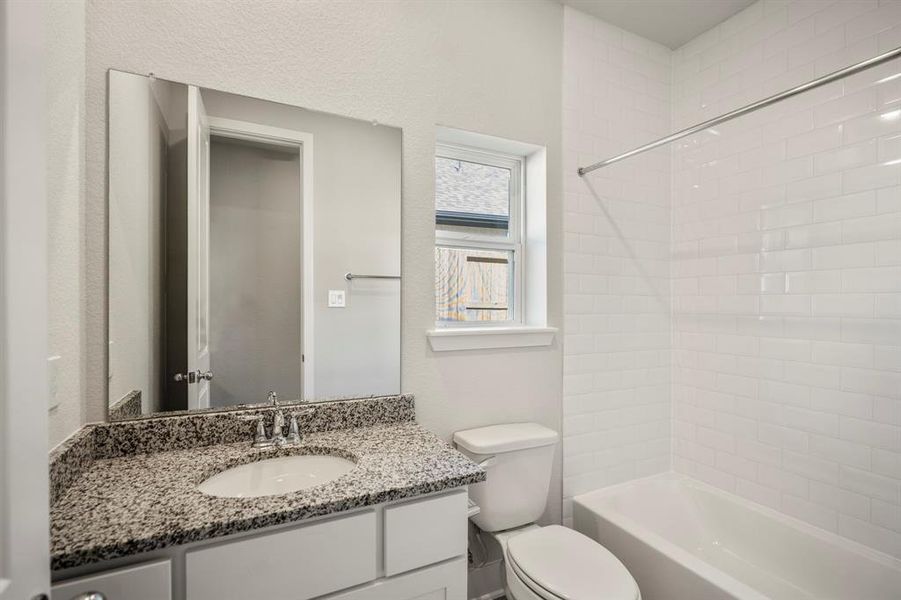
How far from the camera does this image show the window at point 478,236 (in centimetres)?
193

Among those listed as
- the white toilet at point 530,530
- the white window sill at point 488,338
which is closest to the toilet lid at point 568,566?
the white toilet at point 530,530

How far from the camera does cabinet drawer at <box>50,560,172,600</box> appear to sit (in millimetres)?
784

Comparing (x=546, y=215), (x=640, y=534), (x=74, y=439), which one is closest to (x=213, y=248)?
(x=74, y=439)

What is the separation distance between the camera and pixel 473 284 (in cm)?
199

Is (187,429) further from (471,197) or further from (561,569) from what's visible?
(471,197)

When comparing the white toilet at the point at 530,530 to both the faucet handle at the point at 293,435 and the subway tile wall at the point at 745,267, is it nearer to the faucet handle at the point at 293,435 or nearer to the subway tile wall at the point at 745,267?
the subway tile wall at the point at 745,267

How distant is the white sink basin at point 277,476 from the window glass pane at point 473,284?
→ 80 cm

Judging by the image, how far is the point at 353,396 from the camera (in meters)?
1.55

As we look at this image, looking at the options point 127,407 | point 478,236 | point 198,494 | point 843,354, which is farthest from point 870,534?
point 127,407

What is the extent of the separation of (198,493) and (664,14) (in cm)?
268

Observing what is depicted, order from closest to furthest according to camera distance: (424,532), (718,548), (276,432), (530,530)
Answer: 1. (424,532)
2. (276,432)
3. (530,530)
4. (718,548)

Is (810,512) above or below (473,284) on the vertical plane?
below

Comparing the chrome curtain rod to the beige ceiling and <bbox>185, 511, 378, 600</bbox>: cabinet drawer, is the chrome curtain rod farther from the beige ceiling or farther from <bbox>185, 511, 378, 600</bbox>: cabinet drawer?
<bbox>185, 511, 378, 600</bbox>: cabinet drawer

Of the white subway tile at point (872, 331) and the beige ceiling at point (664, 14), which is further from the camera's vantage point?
the beige ceiling at point (664, 14)
